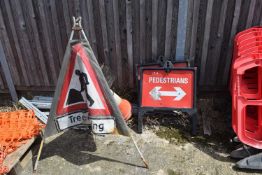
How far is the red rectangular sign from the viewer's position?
481 centimetres

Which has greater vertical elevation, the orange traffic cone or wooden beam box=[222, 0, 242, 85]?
wooden beam box=[222, 0, 242, 85]

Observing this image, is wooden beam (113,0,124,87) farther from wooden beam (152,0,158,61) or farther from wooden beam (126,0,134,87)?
wooden beam (152,0,158,61)

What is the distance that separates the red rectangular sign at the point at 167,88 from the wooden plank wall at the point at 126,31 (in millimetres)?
471

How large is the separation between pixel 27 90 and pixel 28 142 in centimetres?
143

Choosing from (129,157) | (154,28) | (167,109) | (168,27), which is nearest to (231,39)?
(168,27)

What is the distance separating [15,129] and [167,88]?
7.20 feet

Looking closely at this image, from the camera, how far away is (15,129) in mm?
4715

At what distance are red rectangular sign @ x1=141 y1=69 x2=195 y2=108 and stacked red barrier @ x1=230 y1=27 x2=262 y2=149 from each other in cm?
66

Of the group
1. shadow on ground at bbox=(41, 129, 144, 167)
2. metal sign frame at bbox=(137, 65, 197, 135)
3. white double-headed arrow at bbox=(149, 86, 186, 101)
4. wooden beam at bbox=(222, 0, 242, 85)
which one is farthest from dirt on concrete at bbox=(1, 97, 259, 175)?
wooden beam at bbox=(222, 0, 242, 85)

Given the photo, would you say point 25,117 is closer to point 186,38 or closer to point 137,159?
point 137,159

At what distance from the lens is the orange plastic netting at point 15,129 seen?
4466mm

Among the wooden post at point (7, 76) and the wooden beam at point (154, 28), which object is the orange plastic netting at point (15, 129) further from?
the wooden beam at point (154, 28)

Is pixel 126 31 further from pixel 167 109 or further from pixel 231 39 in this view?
pixel 231 39

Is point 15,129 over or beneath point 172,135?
over
